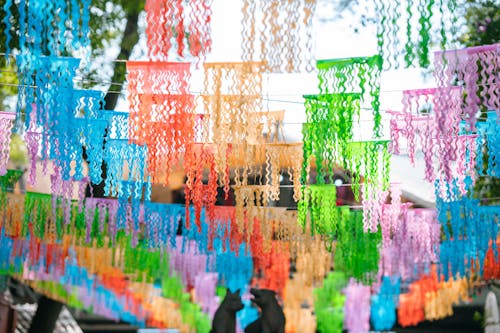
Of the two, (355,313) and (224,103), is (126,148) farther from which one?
(355,313)

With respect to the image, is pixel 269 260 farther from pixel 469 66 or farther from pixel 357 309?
pixel 469 66

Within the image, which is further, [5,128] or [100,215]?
[100,215]

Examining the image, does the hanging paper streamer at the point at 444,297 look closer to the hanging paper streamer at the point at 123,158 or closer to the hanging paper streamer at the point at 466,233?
the hanging paper streamer at the point at 466,233

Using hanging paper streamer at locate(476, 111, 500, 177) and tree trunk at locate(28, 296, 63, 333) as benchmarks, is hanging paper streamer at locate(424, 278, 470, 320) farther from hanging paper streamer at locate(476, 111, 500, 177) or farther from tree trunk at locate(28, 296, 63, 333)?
tree trunk at locate(28, 296, 63, 333)

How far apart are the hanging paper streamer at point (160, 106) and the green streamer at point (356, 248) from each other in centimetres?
645

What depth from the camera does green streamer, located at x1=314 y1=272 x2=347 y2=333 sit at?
19.9 m

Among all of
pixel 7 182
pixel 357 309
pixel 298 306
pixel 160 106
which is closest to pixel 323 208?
pixel 160 106

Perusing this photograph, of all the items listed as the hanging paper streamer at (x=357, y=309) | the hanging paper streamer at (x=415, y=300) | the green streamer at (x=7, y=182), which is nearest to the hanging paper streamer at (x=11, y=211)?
the green streamer at (x=7, y=182)

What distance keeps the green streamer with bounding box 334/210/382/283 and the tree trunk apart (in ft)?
19.4

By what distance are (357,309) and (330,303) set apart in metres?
0.79

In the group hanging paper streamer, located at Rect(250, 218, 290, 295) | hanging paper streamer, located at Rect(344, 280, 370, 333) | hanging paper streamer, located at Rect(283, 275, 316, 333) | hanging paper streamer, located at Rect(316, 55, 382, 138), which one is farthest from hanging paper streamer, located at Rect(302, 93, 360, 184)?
hanging paper streamer, located at Rect(344, 280, 370, 333)

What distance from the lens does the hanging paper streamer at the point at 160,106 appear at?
30.6 feet

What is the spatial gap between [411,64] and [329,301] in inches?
529

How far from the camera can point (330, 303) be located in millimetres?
20328
